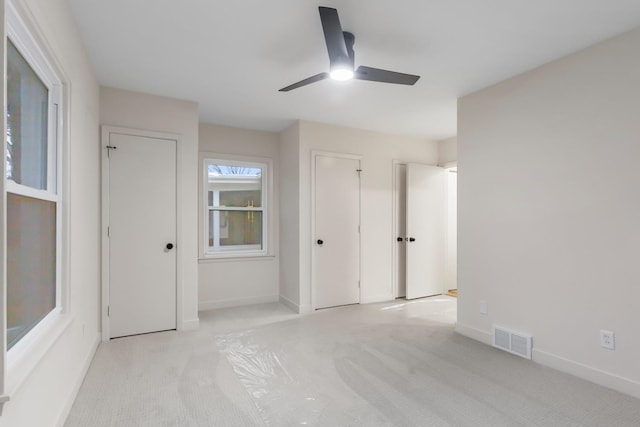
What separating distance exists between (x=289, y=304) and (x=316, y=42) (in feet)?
10.6

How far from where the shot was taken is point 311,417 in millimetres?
2018

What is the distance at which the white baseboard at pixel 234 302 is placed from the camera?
14.3 ft

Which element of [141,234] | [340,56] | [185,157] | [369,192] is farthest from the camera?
[369,192]

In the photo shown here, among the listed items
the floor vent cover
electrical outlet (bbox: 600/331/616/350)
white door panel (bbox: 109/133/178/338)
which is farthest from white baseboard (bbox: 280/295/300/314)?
electrical outlet (bbox: 600/331/616/350)

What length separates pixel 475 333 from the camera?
3.31m


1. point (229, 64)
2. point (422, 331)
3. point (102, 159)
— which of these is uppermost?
point (229, 64)

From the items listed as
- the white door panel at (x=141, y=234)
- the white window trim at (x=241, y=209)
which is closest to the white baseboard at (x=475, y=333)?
the white window trim at (x=241, y=209)

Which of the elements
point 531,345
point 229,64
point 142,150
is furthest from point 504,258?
point 142,150

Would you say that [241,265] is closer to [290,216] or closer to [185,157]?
[290,216]

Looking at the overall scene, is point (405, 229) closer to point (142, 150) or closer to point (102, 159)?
point (142, 150)

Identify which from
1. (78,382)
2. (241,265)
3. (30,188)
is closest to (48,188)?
(30,188)

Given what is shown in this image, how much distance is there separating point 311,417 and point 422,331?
188 centimetres

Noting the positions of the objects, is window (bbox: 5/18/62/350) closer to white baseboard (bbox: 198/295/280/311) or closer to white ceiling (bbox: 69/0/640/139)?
white ceiling (bbox: 69/0/640/139)

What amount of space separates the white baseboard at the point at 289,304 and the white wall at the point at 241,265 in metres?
0.18
